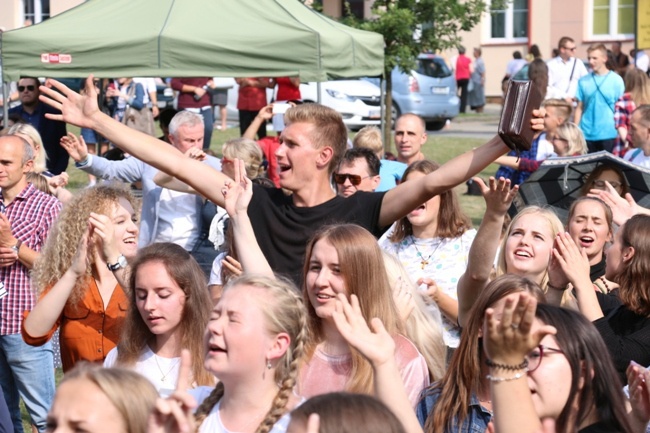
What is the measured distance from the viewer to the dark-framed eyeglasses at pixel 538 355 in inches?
128

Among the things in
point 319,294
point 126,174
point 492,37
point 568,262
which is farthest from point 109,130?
point 492,37

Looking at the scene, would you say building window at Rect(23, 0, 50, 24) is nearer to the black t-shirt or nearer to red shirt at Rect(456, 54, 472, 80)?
red shirt at Rect(456, 54, 472, 80)

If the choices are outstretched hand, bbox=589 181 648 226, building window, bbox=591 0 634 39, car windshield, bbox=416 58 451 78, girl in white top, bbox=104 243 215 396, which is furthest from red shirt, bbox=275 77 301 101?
building window, bbox=591 0 634 39

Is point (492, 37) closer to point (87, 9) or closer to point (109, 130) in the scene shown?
point (87, 9)

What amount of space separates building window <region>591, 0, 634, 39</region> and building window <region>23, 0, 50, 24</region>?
16.2 metres

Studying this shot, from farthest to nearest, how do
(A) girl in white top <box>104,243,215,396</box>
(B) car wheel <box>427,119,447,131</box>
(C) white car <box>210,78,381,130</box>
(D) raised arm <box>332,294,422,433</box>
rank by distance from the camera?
1. (B) car wheel <box>427,119,447,131</box>
2. (C) white car <box>210,78,381,130</box>
3. (A) girl in white top <box>104,243,215,396</box>
4. (D) raised arm <box>332,294,422,433</box>

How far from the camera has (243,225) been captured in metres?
4.48

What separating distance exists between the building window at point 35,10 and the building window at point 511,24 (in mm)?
13890

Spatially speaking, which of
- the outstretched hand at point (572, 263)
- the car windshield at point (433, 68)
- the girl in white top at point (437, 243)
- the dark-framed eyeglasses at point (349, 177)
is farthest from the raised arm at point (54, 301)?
the car windshield at point (433, 68)

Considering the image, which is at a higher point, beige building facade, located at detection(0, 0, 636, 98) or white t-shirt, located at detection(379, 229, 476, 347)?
beige building facade, located at detection(0, 0, 636, 98)

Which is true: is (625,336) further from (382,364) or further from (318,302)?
(382,364)

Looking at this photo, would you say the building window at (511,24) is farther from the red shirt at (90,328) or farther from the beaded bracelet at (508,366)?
the beaded bracelet at (508,366)

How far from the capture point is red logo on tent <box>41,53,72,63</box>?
10195 millimetres

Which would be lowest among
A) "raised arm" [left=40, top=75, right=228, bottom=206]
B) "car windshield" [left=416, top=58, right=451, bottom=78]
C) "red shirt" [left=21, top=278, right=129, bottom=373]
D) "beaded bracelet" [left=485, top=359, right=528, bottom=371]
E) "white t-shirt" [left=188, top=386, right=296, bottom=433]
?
"red shirt" [left=21, top=278, right=129, bottom=373]
